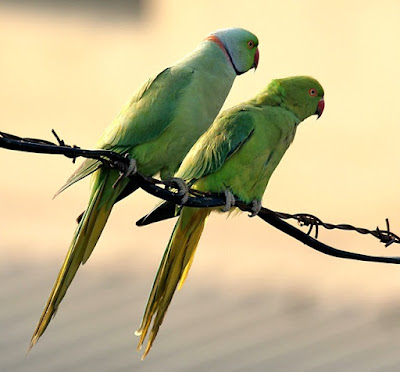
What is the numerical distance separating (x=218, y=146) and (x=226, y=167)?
8cm

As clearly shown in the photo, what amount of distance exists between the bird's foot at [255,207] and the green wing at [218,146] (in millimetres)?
208

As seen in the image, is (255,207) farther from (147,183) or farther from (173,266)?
(147,183)

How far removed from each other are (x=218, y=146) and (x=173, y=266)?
468 millimetres

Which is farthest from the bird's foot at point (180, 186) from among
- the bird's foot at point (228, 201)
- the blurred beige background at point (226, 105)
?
the blurred beige background at point (226, 105)

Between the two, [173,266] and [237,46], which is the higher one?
[237,46]

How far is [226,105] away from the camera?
326 inches

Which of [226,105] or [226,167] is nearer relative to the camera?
[226,167]

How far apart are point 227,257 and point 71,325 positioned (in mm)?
1292

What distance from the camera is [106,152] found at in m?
3.82

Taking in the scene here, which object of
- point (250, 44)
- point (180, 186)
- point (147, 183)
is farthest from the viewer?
point (250, 44)

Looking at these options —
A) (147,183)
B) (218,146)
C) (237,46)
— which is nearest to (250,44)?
(237,46)

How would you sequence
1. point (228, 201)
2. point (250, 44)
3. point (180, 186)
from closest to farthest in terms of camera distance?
1. point (180, 186)
2. point (228, 201)
3. point (250, 44)

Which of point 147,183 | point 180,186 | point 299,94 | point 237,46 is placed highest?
point 237,46

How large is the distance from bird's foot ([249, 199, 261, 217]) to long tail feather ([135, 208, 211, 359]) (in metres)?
0.17
